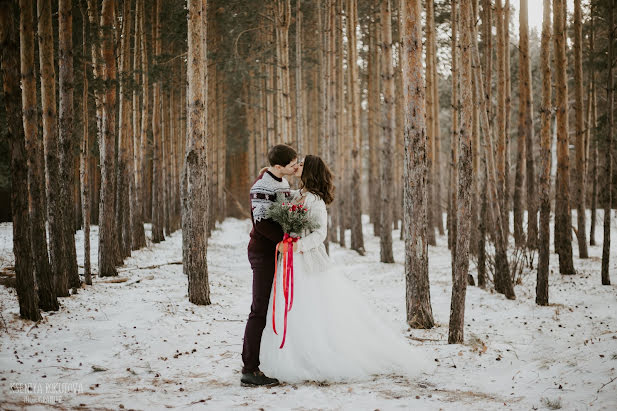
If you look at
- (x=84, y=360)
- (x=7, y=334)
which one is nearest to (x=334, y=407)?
(x=84, y=360)

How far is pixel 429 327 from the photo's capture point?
22.1 feet

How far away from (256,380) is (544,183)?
265 inches

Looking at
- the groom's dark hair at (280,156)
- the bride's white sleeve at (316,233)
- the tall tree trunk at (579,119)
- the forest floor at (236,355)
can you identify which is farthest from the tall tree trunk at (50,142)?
the tall tree trunk at (579,119)

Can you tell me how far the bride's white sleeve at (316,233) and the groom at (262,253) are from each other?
240 millimetres

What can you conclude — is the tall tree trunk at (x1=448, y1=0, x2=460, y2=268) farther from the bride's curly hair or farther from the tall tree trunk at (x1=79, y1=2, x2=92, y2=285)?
the tall tree trunk at (x1=79, y1=2, x2=92, y2=285)

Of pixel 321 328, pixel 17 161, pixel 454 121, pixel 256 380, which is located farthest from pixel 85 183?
pixel 454 121

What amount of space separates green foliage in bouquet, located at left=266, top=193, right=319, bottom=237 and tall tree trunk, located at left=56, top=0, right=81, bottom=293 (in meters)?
4.84

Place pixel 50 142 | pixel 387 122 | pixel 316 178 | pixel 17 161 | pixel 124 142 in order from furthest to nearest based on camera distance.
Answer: pixel 387 122
pixel 124 142
pixel 50 142
pixel 17 161
pixel 316 178

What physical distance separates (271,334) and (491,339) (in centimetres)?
348

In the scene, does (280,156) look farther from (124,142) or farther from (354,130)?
(354,130)

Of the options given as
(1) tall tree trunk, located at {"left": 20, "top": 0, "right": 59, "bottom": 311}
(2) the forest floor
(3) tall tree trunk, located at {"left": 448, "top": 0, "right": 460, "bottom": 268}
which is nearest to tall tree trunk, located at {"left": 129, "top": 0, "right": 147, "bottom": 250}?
(2) the forest floor

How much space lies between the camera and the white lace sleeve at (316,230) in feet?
14.9

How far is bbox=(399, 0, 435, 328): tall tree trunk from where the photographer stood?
21.3ft

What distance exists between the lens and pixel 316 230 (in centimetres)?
460
